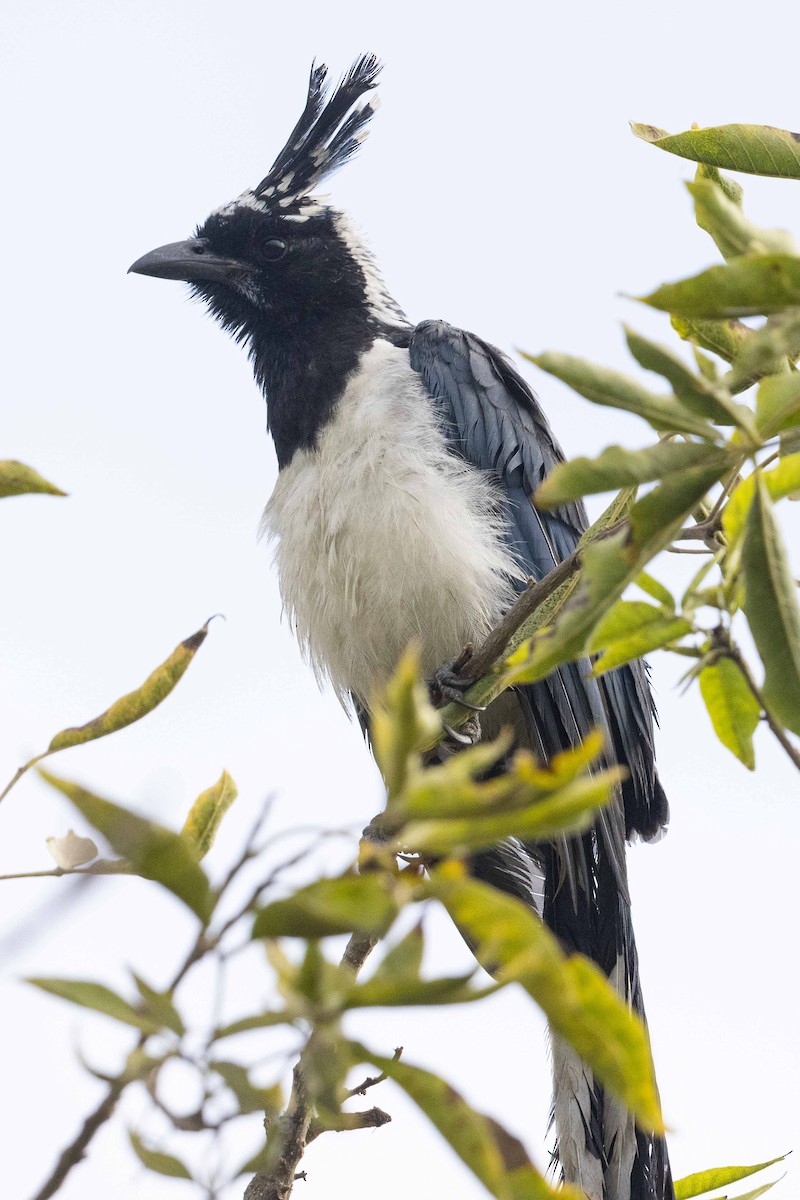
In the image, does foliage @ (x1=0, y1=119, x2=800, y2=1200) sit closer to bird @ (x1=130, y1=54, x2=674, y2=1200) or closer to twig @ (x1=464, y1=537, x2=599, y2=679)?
twig @ (x1=464, y1=537, x2=599, y2=679)

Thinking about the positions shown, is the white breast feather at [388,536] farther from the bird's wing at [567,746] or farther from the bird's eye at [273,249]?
the bird's eye at [273,249]

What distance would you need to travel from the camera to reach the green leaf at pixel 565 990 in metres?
1.08

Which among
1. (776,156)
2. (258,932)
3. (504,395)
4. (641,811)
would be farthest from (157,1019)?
(504,395)

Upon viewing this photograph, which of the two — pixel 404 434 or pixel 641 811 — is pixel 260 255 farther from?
pixel 641 811

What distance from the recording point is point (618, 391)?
1524 millimetres

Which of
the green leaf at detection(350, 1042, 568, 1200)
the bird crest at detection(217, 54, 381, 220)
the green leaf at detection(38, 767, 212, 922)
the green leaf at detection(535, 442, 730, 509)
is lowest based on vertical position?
the green leaf at detection(350, 1042, 568, 1200)

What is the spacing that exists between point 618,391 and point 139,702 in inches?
32.5

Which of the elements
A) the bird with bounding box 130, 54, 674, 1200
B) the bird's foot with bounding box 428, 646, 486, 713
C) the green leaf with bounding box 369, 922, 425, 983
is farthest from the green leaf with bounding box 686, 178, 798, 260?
the bird with bounding box 130, 54, 674, 1200

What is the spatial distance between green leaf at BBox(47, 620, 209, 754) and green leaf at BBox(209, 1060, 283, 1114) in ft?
2.52

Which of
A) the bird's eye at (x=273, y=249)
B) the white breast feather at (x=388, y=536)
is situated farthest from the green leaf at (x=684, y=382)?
the bird's eye at (x=273, y=249)

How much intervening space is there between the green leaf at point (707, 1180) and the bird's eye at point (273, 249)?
4.64 m

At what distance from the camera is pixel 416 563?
4797mm

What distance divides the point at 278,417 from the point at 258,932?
451cm

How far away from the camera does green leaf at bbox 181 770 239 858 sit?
1824mm
